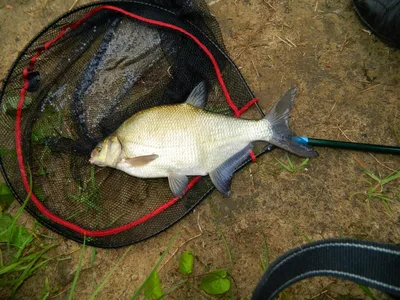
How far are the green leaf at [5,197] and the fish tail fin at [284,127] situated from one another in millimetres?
1951

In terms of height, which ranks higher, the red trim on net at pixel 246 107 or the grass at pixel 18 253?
the grass at pixel 18 253

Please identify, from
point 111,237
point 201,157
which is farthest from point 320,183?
point 111,237

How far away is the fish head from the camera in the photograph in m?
2.67

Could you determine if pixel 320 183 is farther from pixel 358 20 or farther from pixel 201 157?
pixel 358 20

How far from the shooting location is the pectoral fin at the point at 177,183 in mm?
2682

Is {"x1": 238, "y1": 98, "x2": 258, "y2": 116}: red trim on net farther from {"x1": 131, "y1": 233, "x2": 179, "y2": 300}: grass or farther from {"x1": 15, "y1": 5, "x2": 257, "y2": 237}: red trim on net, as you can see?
{"x1": 131, "y1": 233, "x2": 179, "y2": 300}: grass

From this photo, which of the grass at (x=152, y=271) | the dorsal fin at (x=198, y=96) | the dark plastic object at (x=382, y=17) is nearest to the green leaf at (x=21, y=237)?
the grass at (x=152, y=271)

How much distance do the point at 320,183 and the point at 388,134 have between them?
1.98 ft

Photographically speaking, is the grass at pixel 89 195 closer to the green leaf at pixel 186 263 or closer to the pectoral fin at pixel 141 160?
the pectoral fin at pixel 141 160

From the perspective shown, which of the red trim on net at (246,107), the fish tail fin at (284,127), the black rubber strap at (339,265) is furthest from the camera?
the red trim on net at (246,107)

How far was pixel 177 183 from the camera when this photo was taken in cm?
268

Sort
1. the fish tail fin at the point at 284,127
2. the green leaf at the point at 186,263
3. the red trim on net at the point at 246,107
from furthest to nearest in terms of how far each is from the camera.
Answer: the red trim on net at the point at 246,107
the green leaf at the point at 186,263
the fish tail fin at the point at 284,127

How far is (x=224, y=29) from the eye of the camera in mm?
3070

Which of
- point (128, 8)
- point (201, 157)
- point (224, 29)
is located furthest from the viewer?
point (224, 29)
